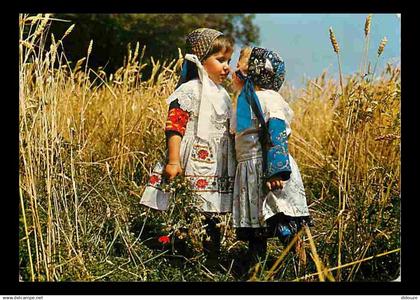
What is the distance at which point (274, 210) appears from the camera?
101 inches

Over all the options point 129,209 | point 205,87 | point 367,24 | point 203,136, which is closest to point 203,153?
point 203,136

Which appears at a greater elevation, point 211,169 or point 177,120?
point 177,120

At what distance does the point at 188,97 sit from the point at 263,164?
0.43m

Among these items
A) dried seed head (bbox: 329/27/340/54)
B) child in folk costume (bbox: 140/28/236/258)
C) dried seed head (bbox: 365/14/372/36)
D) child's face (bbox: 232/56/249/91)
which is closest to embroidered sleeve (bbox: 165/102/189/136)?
child in folk costume (bbox: 140/28/236/258)

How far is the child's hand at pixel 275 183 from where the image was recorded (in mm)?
2535

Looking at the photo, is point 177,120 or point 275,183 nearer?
point 275,183

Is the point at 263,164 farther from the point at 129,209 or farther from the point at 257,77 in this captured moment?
the point at 129,209

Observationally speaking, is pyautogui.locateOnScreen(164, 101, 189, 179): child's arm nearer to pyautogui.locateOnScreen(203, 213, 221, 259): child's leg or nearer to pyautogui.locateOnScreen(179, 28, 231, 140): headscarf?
pyautogui.locateOnScreen(179, 28, 231, 140): headscarf

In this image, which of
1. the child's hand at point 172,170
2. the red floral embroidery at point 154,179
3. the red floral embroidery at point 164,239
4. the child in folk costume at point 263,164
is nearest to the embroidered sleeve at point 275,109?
the child in folk costume at point 263,164

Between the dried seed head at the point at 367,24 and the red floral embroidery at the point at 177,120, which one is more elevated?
the dried seed head at the point at 367,24

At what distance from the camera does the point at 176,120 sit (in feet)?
8.97

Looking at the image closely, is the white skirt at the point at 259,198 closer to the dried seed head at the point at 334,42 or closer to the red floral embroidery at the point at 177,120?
the red floral embroidery at the point at 177,120

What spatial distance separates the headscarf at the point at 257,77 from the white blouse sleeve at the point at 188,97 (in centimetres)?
22
